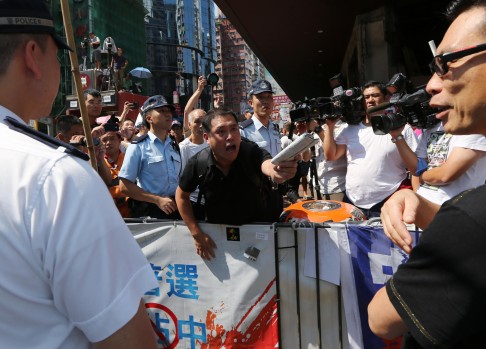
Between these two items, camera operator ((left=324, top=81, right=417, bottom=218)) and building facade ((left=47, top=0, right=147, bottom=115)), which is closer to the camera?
camera operator ((left=324, top=81, right=417, bottom=218))

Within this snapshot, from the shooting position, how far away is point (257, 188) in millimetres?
3133

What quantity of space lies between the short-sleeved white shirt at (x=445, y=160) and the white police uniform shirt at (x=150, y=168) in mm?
2438

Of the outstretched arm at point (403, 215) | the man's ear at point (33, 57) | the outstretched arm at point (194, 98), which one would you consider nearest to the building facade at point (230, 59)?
the outstretched arm at point (194, 98)

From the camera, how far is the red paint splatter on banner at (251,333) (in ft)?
9.89

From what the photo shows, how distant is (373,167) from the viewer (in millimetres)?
3887

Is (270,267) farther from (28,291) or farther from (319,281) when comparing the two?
(28,291)

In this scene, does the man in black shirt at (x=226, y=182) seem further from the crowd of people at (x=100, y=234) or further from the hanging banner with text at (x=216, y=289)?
the crowd of people at (x=100, y=234)

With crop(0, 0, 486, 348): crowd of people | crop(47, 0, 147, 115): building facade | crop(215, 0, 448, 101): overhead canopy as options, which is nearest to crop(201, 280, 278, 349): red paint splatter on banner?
crop(0, 0, 486, 348): crowd of people

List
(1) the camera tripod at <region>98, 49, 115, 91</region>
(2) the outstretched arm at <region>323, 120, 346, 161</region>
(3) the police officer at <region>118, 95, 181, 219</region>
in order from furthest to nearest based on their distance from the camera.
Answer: (1) the camera tripod at <region>98, 49, 115, 91</region> < (2) the outstretched arm at <region>323, 120, 346, 161</region> < (3) the police officer at <region>118, 95, 181, 219</region>

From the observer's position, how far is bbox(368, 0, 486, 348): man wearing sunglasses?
2.89ft

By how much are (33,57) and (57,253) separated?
0.53 m

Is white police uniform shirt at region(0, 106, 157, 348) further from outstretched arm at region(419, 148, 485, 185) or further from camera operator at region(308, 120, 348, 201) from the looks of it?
camera operator at region(308, 120, 348, 201)

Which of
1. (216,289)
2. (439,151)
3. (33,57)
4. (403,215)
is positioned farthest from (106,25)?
(403,215)

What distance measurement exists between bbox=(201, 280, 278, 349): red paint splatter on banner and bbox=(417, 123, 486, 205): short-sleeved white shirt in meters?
1.38
